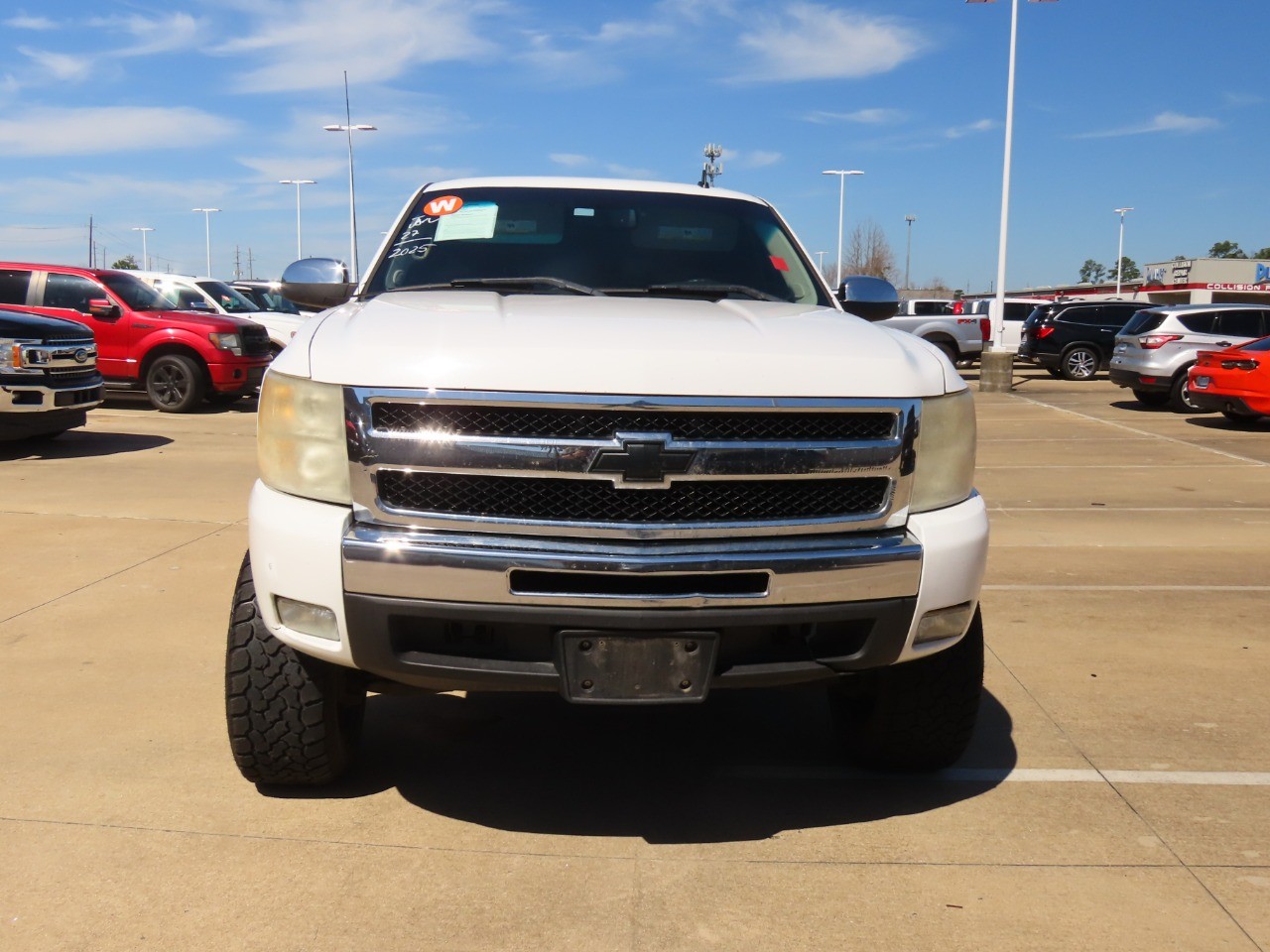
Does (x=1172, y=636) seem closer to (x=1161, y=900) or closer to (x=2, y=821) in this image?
(x=1161, y=900)

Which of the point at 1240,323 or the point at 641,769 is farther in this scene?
the point at 1240,323

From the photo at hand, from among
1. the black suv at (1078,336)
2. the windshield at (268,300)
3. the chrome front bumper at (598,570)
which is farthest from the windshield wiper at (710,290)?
the black suv at (1078,336)

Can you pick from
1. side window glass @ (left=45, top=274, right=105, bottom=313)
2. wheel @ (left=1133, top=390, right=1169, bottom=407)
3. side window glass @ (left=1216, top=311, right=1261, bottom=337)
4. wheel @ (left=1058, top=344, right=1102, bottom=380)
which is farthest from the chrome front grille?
wheel @ (left=1058, top=344, right=1102, bottom=380)

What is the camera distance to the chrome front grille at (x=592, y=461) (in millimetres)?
2859

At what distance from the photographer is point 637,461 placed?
286 centimetres

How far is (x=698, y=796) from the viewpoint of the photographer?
362 cm

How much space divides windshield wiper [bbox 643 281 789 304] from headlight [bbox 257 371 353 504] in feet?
4.57

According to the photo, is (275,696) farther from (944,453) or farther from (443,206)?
(443,206)

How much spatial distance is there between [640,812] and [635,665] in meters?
0.77

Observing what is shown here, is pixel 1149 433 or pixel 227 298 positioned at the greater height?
pixel 227 298

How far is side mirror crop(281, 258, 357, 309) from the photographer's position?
4.74 m

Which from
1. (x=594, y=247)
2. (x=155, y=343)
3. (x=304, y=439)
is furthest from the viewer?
(x=155, y=343)

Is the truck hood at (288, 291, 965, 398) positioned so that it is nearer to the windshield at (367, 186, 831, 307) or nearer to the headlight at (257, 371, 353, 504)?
the headlight at (257, 371, 353, 504)

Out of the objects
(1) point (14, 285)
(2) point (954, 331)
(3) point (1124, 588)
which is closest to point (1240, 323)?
(2) point (954, 331)
